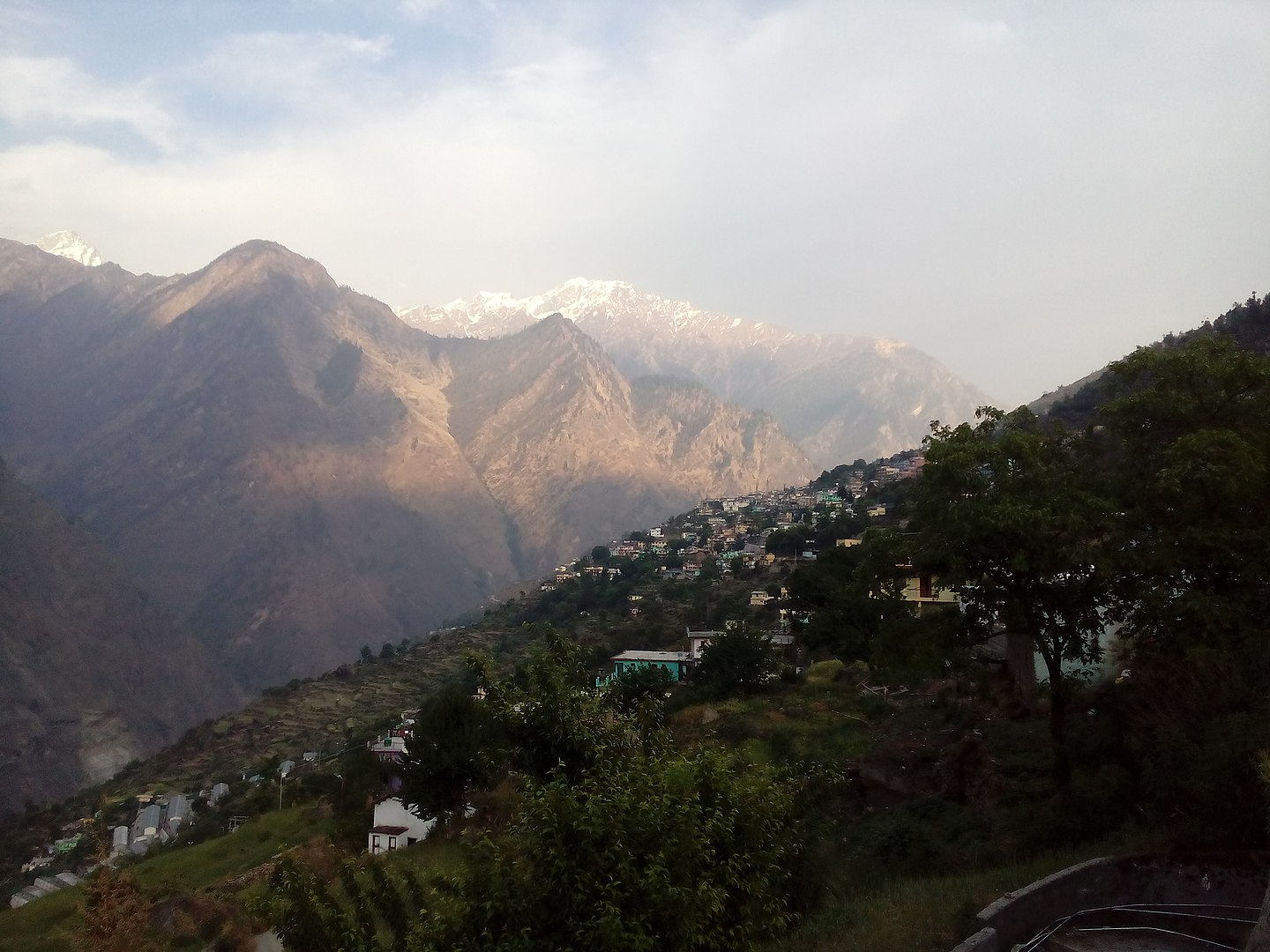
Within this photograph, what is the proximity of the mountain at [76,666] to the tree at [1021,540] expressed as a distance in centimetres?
9259

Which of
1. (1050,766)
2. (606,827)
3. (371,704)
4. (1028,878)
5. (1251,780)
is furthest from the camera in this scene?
(371,704)

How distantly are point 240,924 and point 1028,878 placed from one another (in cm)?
1444

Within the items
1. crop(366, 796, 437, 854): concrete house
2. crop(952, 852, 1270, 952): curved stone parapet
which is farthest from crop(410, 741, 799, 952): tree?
crop(366, 796, 437, 854): concrete house

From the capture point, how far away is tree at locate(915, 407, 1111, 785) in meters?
12.5

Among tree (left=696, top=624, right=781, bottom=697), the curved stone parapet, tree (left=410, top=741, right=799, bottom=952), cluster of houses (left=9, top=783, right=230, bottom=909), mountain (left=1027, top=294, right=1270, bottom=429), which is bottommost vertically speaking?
cluster of houses (left=9, top=783, right=230, bottom=909)

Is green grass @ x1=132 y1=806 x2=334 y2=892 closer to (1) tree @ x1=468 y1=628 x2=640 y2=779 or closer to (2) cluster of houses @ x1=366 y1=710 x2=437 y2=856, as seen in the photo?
(2) cluster of houses @ x1=366 y1=710 x2=437 y2=856

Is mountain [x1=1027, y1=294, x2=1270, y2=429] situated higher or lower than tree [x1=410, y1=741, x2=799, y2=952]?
higher

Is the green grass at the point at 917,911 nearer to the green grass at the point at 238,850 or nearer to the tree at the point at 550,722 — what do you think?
the tree at the point at 550,722

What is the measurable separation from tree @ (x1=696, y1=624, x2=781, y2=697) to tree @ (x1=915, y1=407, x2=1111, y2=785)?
18800mm

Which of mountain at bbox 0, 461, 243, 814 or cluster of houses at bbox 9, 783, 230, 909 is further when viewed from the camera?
mountain at bbox 0, 461, 243, 814

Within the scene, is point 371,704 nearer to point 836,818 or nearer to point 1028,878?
point 836,818

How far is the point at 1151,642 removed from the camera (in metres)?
13.2

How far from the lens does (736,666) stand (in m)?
32.2

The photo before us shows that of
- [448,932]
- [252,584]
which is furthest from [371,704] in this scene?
[252,584]
